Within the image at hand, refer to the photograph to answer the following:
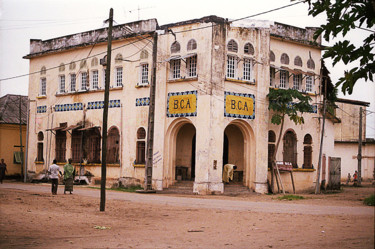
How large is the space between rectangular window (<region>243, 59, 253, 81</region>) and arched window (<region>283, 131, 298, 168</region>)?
14.2 feet

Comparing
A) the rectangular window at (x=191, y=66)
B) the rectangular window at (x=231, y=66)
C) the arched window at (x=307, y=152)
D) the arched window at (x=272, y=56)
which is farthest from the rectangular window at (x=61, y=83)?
the arched window at (x=307, y=152)

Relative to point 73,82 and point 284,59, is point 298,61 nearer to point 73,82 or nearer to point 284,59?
point 284,59

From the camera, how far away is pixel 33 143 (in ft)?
120

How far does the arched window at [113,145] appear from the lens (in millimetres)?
30891

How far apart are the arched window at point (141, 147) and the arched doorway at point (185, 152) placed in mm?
1859

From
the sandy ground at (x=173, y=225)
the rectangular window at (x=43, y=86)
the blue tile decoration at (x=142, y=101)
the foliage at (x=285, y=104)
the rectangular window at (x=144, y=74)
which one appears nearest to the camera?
the sandy ground at (x=173, y=225)

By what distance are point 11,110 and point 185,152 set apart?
19076 mm

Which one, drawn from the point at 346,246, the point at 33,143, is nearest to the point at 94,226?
the point at 346,246

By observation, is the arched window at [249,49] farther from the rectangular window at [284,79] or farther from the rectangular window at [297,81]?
the rectangular window at [297,81]

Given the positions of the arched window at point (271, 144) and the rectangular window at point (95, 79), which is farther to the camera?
the rectangular window at point (95, 79)

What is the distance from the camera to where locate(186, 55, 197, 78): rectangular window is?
2731cm

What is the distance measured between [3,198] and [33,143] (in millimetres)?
17384

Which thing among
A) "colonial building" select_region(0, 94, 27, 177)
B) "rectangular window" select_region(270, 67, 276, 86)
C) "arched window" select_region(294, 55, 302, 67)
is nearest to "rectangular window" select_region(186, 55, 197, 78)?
"rectangular window" select_region(270, 67, 276, 86)

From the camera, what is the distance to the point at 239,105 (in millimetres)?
27141
